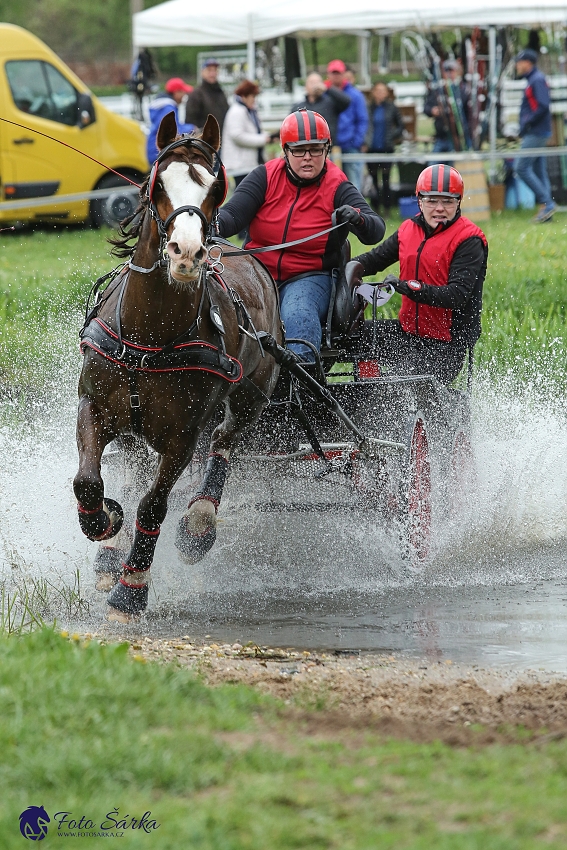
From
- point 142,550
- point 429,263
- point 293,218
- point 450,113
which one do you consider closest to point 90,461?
point 142,550

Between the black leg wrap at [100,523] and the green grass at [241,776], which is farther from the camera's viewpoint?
the black leg wrap at [100,523]

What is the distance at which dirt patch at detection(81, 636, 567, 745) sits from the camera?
12.1 feet

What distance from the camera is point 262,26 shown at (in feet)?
62.2

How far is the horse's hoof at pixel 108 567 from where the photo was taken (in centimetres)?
592

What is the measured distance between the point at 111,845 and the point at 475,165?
1426cm

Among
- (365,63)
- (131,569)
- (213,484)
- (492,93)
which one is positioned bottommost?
(131,569)

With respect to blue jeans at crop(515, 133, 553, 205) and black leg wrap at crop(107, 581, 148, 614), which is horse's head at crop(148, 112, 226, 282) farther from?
blue jeans at crop(515, 133, 553, 205)

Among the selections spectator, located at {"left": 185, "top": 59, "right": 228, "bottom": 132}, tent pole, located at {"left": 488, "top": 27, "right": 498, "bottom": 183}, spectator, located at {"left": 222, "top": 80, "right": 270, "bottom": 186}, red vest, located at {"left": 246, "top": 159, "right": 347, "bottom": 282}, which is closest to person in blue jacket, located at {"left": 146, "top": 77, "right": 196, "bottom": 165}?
spectator, located at {"left": 185, "top": 59, "right": 228, "bottom": 132}

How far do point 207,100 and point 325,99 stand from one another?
159cm

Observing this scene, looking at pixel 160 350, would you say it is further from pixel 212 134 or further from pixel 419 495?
pixel 419 495

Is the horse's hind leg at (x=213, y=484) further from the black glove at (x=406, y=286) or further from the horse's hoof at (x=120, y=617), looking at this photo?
the black glove at (x=406, y=286)

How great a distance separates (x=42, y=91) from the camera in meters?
17.5

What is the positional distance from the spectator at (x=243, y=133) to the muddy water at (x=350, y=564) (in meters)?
7.95

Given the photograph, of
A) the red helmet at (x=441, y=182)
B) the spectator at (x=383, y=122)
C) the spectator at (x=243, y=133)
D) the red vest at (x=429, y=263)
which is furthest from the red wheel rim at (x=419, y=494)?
the spectator at (x=383, y=122)
